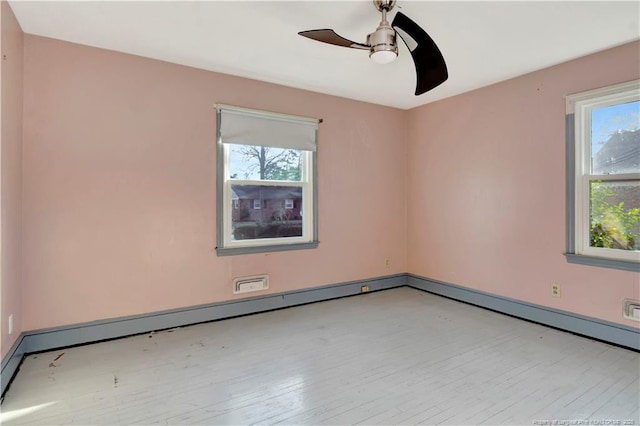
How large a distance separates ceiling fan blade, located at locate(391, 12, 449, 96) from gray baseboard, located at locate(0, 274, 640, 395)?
2.47 m

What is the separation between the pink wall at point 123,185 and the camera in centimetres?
260

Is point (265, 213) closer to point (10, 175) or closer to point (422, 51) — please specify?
point (10, 175)

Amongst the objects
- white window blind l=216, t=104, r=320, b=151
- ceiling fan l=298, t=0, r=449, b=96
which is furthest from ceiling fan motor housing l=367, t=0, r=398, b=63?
white window blind l=216, t=104, r=320, b=151

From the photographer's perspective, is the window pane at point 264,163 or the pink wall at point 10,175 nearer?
the pink wall at point 10,175

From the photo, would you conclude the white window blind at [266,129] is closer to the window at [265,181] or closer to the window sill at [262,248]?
the window at [265,181]

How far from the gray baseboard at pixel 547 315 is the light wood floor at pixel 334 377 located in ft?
0.32

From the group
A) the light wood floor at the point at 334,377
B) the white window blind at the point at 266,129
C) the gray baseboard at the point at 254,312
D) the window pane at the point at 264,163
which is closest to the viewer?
the light wood floor at the point at 334,377

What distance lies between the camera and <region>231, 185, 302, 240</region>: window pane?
3496 millimetres

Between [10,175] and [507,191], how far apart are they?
13.9 feet

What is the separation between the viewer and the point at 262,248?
3564 mm

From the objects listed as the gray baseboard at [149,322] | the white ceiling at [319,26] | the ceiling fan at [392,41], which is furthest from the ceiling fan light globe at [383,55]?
the gray baseboard at [149,322]

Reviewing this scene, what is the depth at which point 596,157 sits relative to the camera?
2918mm

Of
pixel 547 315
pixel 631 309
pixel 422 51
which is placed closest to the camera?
pixel 422 51

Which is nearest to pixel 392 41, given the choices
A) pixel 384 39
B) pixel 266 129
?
pixel 384 39
